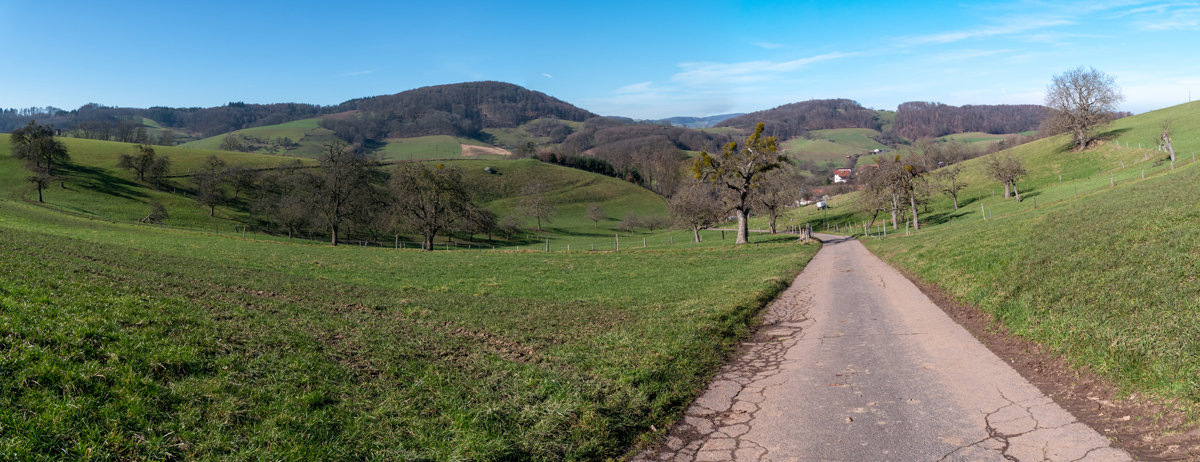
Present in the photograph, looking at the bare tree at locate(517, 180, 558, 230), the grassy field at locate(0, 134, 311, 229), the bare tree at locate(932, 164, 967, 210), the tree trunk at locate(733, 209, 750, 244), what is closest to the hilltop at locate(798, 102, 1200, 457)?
the tree trunk at locate(733, 209, 750, 244)

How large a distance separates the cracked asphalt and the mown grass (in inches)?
28.9

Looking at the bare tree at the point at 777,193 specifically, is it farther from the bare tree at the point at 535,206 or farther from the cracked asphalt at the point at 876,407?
the bare tree at the point at 535,206

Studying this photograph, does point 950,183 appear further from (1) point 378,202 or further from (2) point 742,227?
(1) point 378,202

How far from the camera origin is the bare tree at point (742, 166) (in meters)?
Result: 46.6

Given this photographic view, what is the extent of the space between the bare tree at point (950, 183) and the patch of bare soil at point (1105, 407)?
224 feet

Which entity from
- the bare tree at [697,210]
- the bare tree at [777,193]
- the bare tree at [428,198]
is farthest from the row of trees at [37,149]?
the bare tree at [777,193]

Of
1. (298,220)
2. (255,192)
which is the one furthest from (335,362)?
(255,192)

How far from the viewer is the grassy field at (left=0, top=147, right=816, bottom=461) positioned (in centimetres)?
512

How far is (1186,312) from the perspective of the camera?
318 inches

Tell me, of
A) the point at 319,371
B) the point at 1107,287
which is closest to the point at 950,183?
the point at 1107,287

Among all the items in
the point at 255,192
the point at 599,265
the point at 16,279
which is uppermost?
the point at 255,192

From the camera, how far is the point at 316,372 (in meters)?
7.20

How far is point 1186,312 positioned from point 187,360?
1461 cm

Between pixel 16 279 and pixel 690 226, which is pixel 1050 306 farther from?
pixel 690 226
